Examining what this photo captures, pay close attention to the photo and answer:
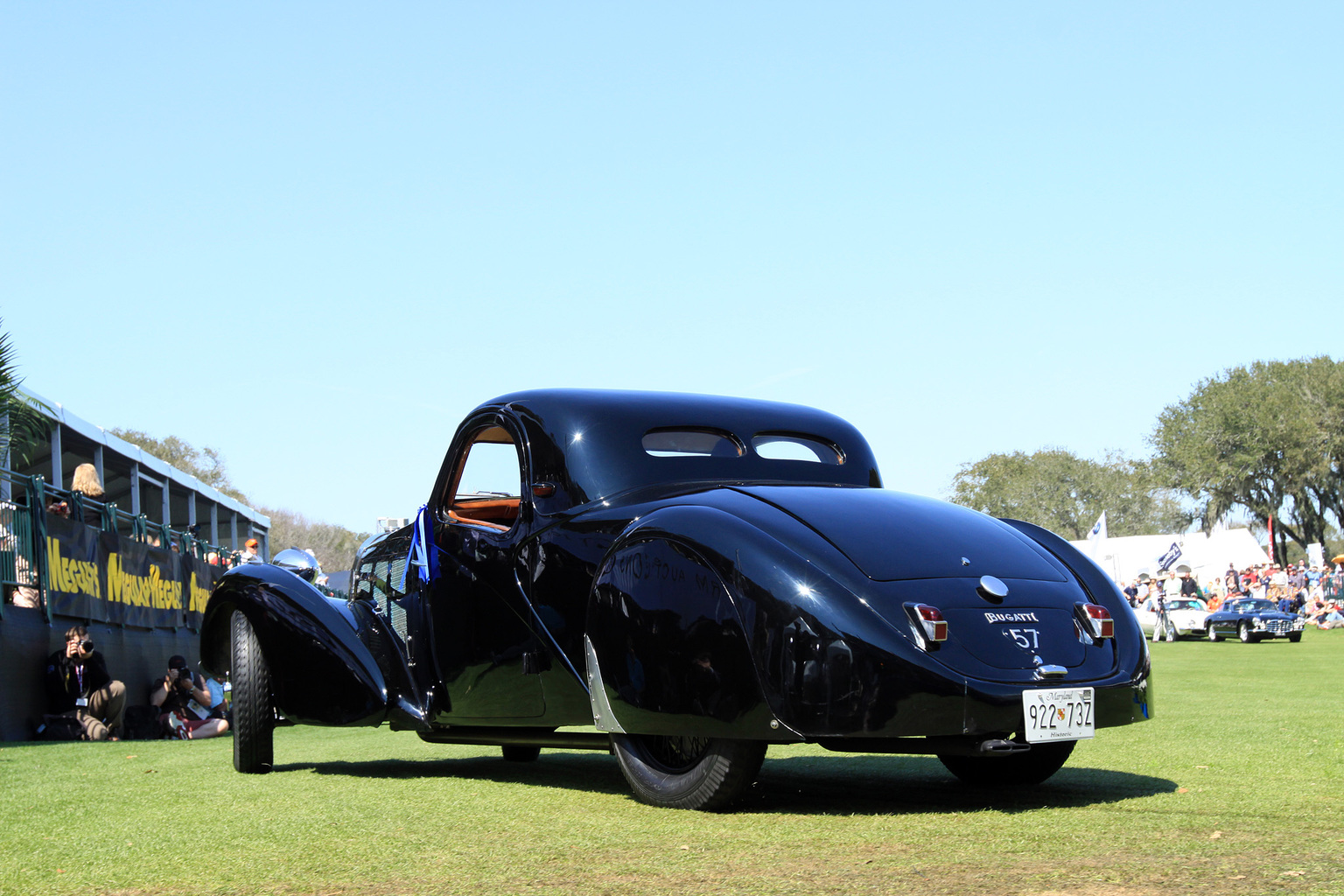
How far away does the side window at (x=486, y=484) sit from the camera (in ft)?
19.5

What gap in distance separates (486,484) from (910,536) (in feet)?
7.74

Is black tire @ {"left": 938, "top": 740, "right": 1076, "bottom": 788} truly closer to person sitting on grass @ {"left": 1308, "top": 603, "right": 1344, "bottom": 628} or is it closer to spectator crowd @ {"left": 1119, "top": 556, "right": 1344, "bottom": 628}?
spectator crowd @ {"left": 1119, "top": 556, "right": 1344, "bottom": 628}

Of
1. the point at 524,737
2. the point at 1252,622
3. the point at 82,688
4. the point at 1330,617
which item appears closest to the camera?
the point at 524,737

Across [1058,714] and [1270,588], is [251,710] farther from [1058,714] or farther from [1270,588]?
[1270,588]

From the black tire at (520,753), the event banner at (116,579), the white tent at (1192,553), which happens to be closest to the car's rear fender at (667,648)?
the black tire at (520,753)

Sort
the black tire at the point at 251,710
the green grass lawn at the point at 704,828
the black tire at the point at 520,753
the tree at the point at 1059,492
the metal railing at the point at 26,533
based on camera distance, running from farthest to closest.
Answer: the tree at the point at 1059,492, the metal railing at the point at 26,533, the black tire at the point at 520,753, the black tire at the point at 251,710, the green grass lawn at the point at 704,828

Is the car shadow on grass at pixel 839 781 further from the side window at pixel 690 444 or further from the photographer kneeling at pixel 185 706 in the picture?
the photographer kneeling at pixel 185 706

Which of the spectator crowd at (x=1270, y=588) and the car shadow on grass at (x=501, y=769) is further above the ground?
the car shadow on grass at (x=501, y=769)

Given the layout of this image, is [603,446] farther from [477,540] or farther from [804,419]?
[804,419]

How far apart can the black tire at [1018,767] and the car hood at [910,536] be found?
0.87 m

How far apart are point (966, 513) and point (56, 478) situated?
15629 mm

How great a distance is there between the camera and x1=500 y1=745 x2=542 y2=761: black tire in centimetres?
727

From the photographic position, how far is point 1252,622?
2978cm

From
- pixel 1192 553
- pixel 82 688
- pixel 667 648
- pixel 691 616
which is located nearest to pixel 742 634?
pixel 691 616
